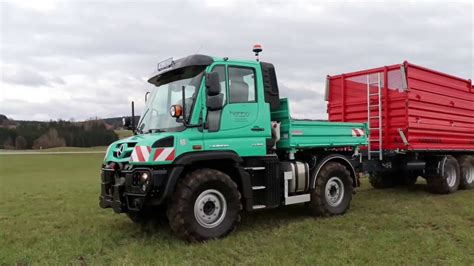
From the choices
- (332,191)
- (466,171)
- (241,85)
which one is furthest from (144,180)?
(466,171)

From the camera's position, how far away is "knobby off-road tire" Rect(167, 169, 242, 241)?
259 inches

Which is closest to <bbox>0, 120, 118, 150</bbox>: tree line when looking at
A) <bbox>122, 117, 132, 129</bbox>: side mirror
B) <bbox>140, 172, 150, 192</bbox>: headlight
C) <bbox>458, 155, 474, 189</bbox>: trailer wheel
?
<bbox>458, 155, 474, 189</bbox>: trailer wheel

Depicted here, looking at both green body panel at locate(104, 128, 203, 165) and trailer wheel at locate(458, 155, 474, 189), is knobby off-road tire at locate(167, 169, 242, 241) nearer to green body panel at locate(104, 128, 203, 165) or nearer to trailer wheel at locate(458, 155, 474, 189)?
green body panel at locate(104, 128, 203, 165)

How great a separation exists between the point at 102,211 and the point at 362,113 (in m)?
6.61

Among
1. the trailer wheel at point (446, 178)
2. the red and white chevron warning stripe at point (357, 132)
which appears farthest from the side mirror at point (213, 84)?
the trailer wheel at point (446, 178)

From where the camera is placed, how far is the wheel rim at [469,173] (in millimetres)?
12797

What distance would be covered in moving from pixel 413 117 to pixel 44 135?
236ft

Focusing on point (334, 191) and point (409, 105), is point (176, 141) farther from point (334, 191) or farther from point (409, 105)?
point (409, 105)

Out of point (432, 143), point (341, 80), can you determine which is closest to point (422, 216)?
point (432, 143)

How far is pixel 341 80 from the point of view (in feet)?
39.2

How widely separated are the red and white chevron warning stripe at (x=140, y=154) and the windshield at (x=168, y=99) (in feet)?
2.00

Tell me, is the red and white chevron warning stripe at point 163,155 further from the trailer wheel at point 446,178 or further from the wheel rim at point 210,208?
the trailer wheel at point 446,178

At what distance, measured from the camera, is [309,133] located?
28.5 ft

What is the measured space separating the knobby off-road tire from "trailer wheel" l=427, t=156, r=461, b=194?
22.8 feet
